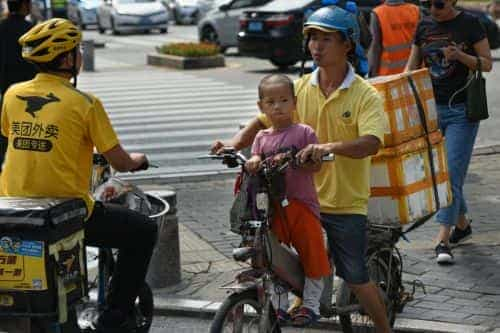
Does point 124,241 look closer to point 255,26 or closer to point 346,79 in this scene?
point 346,79

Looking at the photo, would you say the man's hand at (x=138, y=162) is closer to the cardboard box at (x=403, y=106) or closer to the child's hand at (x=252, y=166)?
the child's hand at (x=252, y=166)

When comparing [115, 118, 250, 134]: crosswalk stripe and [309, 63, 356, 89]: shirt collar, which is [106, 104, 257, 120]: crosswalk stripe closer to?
[115, 118, 250, 134]: crosswalk stripe

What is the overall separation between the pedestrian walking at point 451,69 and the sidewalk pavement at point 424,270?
28 cm

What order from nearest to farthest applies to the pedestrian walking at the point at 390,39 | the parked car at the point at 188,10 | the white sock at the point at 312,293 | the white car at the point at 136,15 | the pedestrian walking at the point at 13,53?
the white sock at the point at 312,293 < the pedestrian walking at the point at 390,39 < the pedestrian walking at the point at 13,53 < the white car at the point at 136,15 < the parked car at the point at 188,10

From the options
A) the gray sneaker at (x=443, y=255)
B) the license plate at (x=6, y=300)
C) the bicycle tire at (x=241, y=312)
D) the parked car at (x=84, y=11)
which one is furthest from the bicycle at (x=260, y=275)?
the parked car at (x=84, y=11)

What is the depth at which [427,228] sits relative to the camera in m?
8.80

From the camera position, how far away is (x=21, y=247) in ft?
15.9

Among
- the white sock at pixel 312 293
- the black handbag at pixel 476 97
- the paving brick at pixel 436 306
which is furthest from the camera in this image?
the black handbag at pixel 476 97

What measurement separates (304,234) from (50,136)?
1238mm

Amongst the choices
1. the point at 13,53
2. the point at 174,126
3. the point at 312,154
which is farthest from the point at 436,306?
the point at 174,126

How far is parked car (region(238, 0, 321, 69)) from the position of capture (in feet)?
70.4

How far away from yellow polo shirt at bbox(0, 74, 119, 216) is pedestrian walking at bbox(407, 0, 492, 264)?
3110 mm

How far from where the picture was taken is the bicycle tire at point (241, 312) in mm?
4875

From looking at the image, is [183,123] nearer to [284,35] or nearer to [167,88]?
[167,88]
